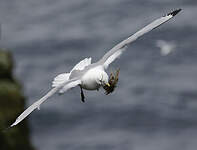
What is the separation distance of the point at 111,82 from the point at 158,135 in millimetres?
10548

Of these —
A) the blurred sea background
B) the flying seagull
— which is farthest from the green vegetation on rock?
the flying seagull

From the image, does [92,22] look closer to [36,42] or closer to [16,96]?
[36,42]

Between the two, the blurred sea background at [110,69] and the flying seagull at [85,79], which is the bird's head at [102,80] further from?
the blurred sea background at [110,69]

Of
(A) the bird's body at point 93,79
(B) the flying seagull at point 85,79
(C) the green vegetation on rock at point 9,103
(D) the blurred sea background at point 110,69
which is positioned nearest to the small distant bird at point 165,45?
(D) the blurred sea background at point 110,69

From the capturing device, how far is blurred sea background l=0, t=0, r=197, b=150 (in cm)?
1711

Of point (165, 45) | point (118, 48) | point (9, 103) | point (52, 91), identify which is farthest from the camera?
point (165, 45)

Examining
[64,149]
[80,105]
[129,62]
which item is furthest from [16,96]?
[129,62]

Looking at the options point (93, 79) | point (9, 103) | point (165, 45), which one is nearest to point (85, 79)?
point (93, 79)

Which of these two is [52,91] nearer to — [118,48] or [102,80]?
[102,80]

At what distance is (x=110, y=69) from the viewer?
57.6 feet

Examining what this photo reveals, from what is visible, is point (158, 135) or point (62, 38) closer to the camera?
point (158, 135)

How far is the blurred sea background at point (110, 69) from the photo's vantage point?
674 inches

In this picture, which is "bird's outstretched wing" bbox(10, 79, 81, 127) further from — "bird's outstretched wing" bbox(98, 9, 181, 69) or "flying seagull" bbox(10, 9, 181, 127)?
"bird's outstretched wing" bbox(98, 9, 181, 69)

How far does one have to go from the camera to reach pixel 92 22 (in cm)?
2134
